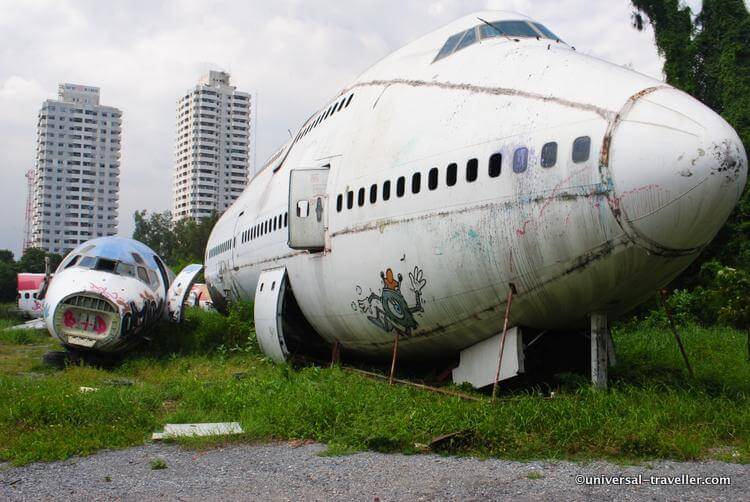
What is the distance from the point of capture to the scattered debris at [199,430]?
25.6 ft

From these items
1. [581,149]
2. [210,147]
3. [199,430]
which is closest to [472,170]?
[581,149]

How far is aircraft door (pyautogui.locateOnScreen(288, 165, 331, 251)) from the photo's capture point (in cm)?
1145

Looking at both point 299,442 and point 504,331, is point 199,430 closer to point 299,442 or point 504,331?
point 299,442

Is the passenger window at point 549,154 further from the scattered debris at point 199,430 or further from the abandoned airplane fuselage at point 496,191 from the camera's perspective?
the scattered debris at point 199,430

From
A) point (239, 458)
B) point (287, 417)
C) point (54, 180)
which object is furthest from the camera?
point (54, 180)

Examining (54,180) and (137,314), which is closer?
(137,314)

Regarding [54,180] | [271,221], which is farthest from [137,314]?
[54,180]

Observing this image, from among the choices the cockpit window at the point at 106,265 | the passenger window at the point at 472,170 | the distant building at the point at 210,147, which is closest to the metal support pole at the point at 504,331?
the passenger window at the point at 472,170

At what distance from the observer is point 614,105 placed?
736 centimetres

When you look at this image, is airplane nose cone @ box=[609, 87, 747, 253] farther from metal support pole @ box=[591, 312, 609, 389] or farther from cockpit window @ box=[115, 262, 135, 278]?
cockpit window @ box=[115, 262, 135, 278]

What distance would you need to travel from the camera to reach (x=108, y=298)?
14.6m

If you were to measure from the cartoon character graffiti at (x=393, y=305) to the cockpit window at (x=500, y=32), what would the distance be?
3724 millimetres

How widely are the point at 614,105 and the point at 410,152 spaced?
121 inches

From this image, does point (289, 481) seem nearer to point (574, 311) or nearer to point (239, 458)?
point (239, 458)
